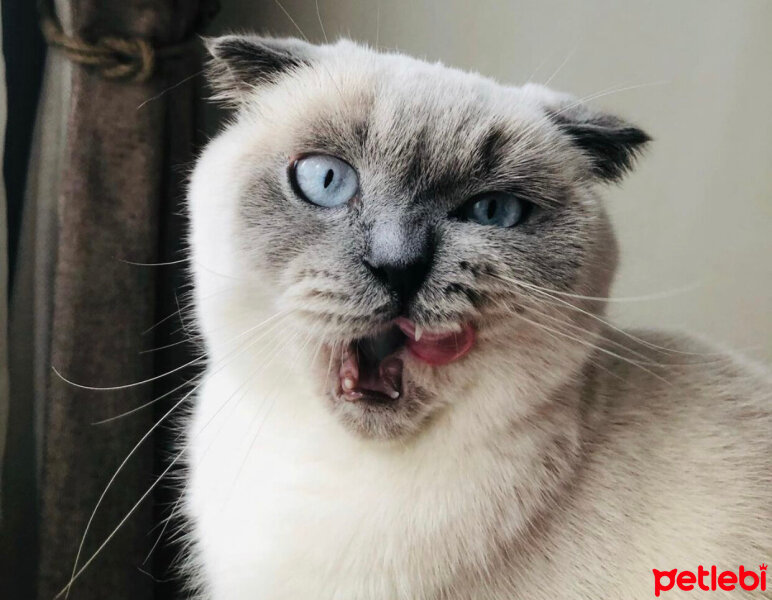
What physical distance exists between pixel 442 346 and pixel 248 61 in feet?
1.36

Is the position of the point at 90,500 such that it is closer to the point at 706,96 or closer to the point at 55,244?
the point at 55,244

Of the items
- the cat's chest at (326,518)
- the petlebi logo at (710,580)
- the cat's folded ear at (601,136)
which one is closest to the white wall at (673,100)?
the cat's folded ear at (601,136)

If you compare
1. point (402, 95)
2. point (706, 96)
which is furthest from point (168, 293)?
point (706, 96)

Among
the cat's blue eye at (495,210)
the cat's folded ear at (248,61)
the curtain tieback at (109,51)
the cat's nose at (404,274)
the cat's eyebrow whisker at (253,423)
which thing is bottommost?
the cat's eyebrow whisker at (253,423)

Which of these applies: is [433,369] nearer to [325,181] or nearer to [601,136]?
[325,181]

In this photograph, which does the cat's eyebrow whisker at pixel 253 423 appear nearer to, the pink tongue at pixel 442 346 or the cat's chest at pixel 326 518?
the cat's chest at pixel 326 518

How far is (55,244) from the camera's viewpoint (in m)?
1.17

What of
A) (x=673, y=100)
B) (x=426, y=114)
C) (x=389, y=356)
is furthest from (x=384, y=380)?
(x=673, y=100)

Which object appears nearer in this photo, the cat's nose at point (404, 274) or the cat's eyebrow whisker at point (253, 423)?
the cat's nose at point (404, 274)

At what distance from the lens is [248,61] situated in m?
0.76

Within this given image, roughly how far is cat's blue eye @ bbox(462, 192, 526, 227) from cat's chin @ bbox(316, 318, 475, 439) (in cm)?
12

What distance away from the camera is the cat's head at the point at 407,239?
594mm

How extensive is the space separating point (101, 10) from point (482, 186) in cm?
79

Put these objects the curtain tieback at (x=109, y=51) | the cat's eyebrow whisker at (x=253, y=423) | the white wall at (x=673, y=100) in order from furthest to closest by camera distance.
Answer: the white wall at (x=673, y=100)
the curtain tieback at (x=109, y=51)
the cat's eyebrow whisker at (x=253, y=423)
